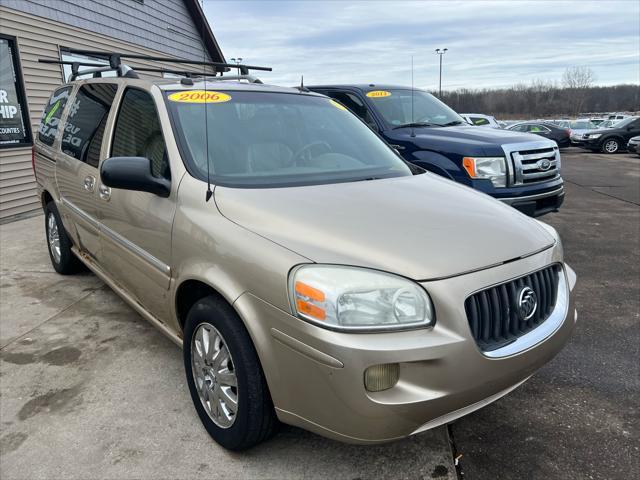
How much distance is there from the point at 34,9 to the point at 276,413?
8828 mm

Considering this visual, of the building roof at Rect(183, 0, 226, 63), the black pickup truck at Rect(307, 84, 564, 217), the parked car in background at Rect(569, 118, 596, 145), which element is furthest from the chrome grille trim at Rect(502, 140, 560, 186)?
the parked car in background at Rect(569, 118, 596, 145)

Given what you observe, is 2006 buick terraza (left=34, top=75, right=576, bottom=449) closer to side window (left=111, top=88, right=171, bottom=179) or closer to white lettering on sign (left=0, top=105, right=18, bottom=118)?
side window (left=111, top=88, right=171, bottom=179)

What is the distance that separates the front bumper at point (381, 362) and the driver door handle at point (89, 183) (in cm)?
201

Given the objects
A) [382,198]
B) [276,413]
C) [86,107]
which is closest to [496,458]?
[276,413]

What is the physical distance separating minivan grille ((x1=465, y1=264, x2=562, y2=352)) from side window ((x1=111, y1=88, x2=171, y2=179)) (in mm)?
1703

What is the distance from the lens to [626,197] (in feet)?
32.5

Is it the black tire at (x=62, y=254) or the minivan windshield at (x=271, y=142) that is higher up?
the minivan windshield at (x=271, y=142)

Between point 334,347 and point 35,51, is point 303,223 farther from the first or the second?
point 35,51

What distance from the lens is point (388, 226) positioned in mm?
2195

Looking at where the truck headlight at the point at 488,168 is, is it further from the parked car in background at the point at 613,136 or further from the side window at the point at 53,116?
the parked car in background at the point at 613,136

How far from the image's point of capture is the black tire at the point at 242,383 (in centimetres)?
213

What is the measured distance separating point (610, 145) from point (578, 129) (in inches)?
119

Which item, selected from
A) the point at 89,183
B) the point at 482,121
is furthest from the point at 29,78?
the point at 482,121

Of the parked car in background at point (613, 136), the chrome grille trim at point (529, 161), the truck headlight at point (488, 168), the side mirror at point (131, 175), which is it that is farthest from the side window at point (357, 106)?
the parked car in background at point (613, 136)
